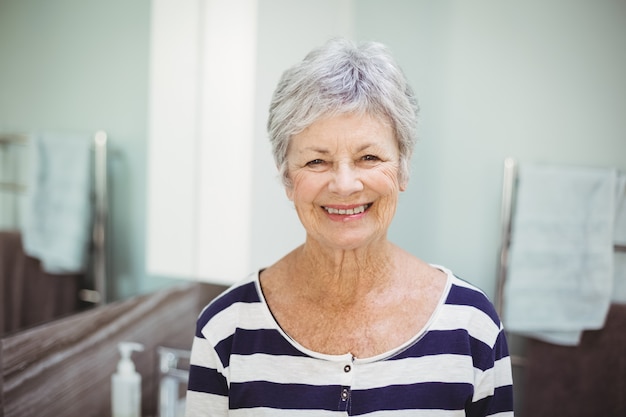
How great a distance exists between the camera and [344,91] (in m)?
0.84

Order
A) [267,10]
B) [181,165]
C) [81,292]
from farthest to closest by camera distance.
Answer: [181,165] < [267,10] < [81,292]

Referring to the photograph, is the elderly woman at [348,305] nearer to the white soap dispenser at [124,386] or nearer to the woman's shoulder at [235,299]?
the woman's shoulder at [235,299]

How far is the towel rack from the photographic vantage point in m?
1.36

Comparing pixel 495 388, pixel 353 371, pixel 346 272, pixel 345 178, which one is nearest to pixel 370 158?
pixel 345 178

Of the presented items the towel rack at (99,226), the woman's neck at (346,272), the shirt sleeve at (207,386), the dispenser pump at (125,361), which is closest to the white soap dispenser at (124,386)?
the dispenser pump at (125,361)

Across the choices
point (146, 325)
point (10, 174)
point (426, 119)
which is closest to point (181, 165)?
point (146, 325)

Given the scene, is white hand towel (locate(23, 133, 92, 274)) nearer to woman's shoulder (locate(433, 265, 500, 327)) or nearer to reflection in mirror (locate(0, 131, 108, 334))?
reflection in mirror (locate(0, 131, 108, 334))

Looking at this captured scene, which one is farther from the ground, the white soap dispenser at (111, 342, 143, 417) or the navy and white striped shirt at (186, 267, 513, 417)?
the navy and white striped shirt at (186, 267, 513, 417)

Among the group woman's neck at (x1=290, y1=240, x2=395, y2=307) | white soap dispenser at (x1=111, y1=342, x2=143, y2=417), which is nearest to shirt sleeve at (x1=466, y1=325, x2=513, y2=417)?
woman's neck at (x1=290, y1=240, x2=395, y2=307)

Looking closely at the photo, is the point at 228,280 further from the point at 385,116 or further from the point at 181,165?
the point at 385,116

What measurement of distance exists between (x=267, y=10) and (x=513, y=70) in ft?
2.33

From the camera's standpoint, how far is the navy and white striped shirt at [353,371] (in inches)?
34.9

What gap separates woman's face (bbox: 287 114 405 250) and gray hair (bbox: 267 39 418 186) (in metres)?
0.02

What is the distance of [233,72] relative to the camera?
5.40 feet
